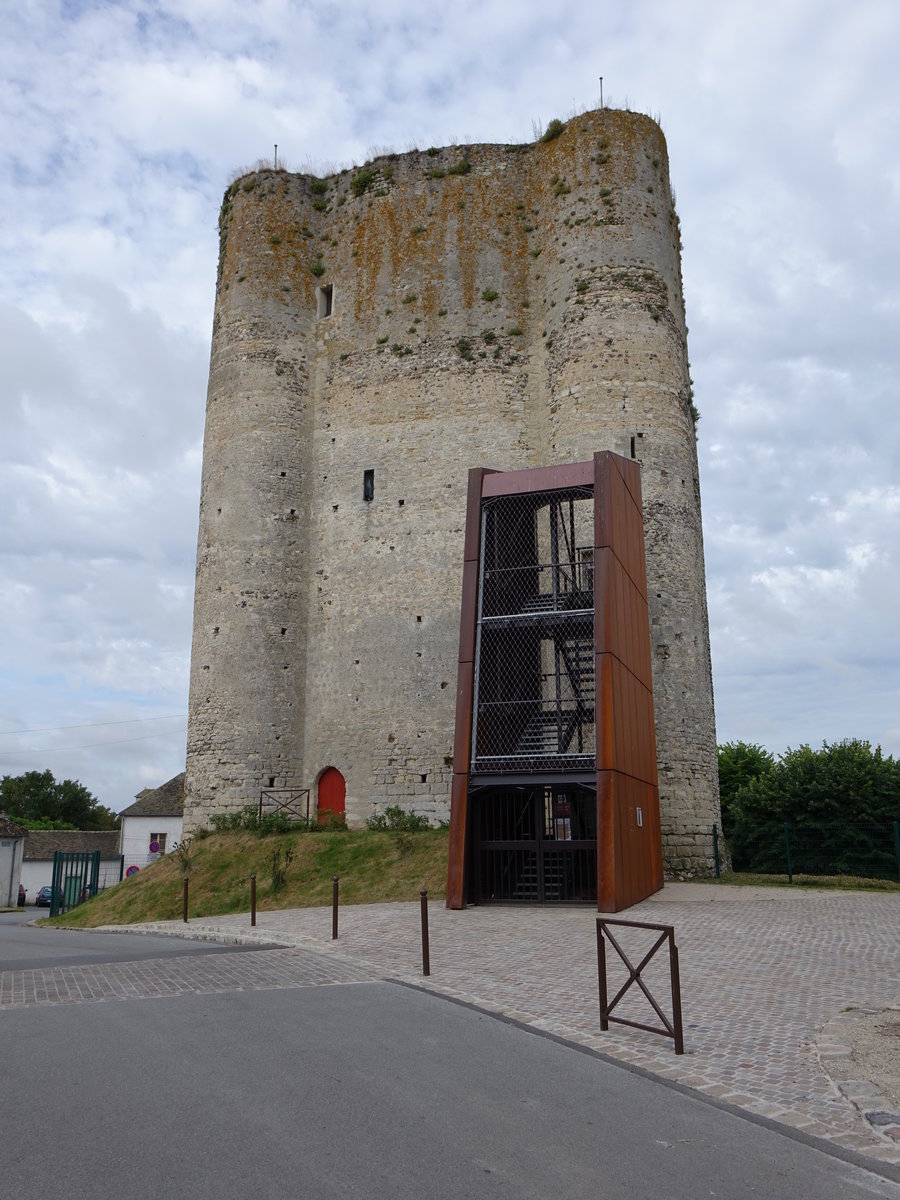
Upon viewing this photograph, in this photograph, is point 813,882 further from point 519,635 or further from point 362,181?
point 362,181

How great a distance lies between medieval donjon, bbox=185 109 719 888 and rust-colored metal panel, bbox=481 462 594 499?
21.2 feet

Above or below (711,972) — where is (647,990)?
above

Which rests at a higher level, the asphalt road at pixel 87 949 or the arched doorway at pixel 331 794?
the arched doorway at pixel 331 794

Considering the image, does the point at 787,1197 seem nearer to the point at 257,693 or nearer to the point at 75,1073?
the point at 75,1073

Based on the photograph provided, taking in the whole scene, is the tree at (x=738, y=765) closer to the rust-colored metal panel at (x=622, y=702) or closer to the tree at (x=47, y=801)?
the rust-colored metal panel at (x=622, y=702)

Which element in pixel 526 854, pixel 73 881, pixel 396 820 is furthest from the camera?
pixel 73 881

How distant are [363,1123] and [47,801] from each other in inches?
3036

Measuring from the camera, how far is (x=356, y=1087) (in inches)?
210

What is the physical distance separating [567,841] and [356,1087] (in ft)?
31.9

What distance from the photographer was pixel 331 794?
82.3 ft

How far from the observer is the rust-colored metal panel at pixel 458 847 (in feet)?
48.1

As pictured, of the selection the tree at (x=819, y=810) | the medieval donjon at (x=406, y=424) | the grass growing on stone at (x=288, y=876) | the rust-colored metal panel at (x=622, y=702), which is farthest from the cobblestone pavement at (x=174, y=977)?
the tree at (x=819, y=810)

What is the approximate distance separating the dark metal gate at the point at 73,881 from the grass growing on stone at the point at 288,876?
3883 mm

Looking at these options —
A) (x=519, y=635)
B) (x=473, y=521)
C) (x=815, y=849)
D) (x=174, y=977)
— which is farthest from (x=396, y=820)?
(x=174, y=977)
